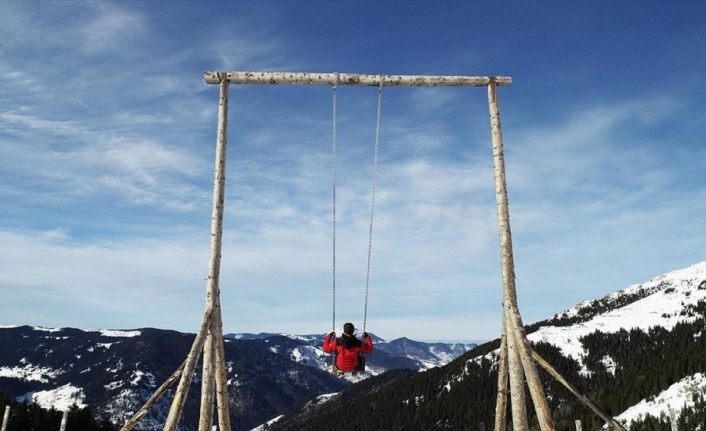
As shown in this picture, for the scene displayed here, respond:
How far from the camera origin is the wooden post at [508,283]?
9.93 m

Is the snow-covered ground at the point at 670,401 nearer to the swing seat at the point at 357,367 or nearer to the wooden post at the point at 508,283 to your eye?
the swing seat at the point at 357,367

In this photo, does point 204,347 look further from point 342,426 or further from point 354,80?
point 342,426

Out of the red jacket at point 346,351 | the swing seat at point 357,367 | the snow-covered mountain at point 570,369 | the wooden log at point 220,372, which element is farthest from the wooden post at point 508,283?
the snow-covered mountain at point 570,369

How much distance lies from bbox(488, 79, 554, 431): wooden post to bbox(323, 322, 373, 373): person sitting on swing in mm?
2893

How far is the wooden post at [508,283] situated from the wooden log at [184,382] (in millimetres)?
5443

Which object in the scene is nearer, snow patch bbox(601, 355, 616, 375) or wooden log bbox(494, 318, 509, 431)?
wooden log bbox(494, 318, 509, 431)

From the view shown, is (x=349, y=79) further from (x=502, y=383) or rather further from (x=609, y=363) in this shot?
(x=609, y=363)

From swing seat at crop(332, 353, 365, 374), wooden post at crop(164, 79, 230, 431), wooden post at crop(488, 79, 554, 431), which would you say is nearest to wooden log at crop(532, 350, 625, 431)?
wooden post at crop(488, 79, 554, 431)

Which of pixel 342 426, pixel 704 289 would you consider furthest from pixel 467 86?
pixel 704 289

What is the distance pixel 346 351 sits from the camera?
39.0 ft

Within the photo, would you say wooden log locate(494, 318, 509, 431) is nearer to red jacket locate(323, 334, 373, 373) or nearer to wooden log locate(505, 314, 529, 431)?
wooden log locate(505, 314, 529, 431)

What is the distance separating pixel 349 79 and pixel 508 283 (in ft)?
16.4

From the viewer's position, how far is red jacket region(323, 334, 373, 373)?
11.8 m

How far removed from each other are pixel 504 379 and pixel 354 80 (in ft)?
21.1
